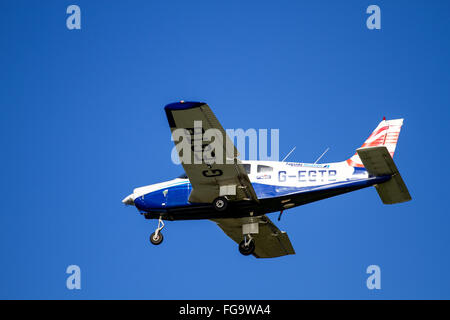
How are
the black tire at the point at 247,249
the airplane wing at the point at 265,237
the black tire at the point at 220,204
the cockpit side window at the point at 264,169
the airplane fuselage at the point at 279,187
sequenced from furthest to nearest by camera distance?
the airplane wing at the point at 265,237
the black tire at the point at 247,249
the cockpit side window at the point at 264,169
the airplane fuselage at the point at 279,187
the black tire at the point at 220,204

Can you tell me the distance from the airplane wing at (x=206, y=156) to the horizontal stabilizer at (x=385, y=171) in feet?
13.0

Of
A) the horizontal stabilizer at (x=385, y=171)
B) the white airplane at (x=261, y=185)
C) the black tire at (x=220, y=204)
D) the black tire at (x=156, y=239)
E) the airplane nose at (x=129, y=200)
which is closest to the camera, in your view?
the horizontal stabilizer at (x=385, y=171)

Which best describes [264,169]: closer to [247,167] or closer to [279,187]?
[247,167]

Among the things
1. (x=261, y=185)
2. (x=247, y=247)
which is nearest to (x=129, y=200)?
(x=247, y=247)

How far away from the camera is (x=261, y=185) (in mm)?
23969

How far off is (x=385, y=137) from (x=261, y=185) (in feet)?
14.7

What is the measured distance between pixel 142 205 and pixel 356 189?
767 centimetres

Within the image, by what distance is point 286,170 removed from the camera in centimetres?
2395

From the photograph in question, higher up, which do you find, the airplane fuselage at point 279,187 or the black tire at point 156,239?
the airplane fuselage at point 279,187

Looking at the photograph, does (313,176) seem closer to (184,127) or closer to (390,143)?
(390,143)

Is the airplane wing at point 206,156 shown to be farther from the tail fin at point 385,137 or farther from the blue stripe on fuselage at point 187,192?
the tail fin at point 385,137

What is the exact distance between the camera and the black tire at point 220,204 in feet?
76.6

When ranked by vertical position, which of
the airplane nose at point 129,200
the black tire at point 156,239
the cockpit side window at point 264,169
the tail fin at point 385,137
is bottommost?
the black tire at point 156,239

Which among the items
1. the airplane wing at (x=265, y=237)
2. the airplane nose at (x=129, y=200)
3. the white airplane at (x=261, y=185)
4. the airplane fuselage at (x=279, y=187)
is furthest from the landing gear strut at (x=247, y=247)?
the airplane nose at (x=129, y=200)
